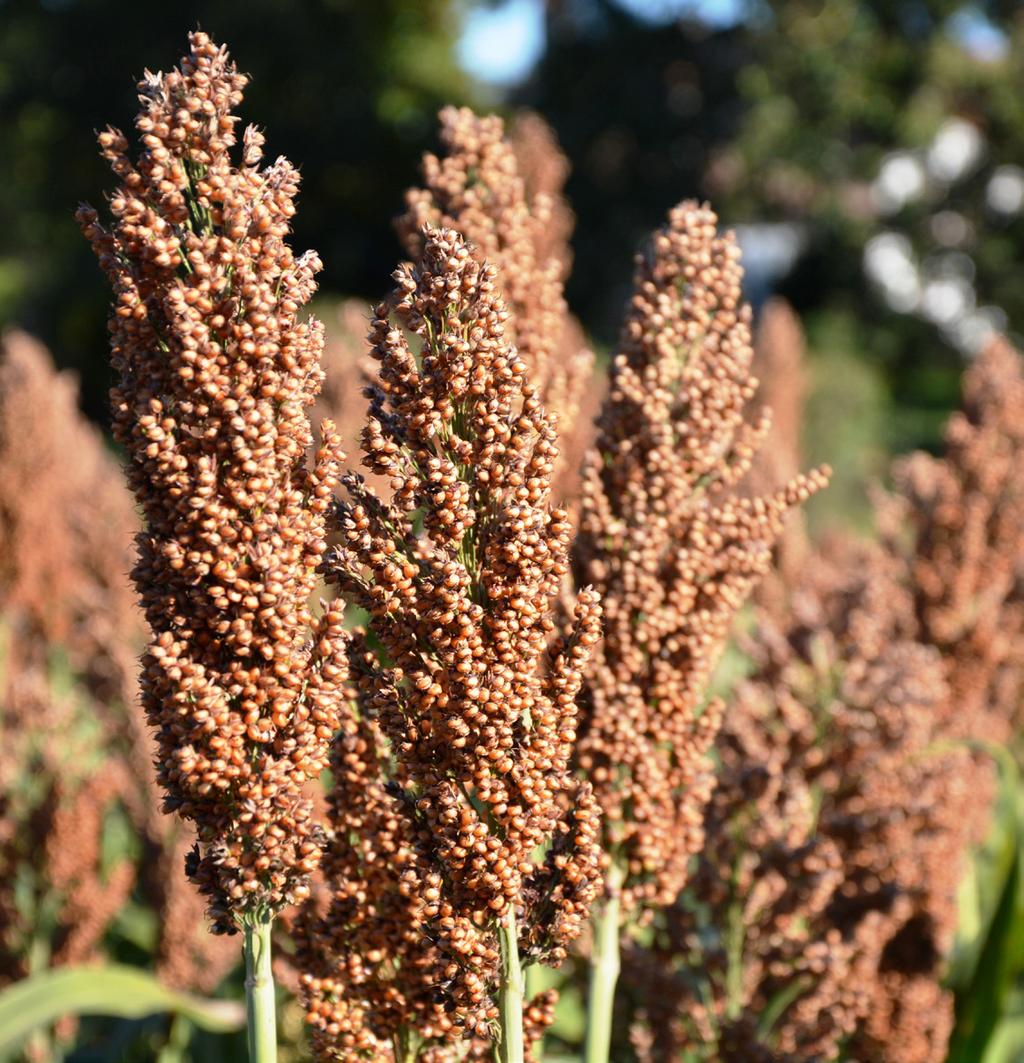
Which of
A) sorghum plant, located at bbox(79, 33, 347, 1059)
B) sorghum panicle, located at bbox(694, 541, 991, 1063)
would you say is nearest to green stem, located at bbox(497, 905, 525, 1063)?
sorghum plant, located at bbox(79, 33, 347, 1059)

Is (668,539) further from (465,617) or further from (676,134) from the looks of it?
(676,134)

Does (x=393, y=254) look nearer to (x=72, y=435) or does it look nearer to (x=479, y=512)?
(x=72, y=435)

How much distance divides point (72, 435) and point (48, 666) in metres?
2.69

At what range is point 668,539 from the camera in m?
2.65

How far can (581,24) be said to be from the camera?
3019cm

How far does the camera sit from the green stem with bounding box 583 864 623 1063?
103 inches

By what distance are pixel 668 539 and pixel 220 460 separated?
110 cm

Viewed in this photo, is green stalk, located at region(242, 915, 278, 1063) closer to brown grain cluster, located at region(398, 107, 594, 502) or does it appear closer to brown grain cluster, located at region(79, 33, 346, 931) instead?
brown grain cluster, located at region(79, 33, 346, 931)

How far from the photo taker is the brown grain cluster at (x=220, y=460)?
1836 millimetres

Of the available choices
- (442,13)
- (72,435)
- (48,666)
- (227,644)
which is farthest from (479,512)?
(442,13)

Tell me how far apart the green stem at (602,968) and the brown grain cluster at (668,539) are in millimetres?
48

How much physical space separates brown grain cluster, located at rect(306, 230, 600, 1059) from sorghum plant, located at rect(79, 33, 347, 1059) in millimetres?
104

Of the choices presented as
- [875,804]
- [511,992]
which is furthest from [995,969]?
[511,992]

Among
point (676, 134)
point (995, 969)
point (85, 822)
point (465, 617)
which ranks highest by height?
point (676, 134)
